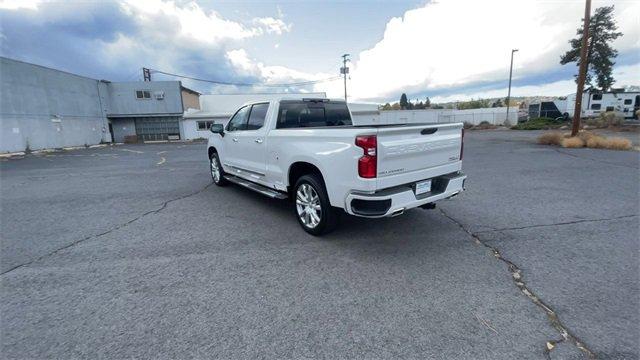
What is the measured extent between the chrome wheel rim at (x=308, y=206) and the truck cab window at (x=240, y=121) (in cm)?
231

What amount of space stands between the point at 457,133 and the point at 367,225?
1907 millimetres

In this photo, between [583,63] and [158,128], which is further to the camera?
[158,128]

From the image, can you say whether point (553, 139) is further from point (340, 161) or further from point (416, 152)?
point (340, 161)

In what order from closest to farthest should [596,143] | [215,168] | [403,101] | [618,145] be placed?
[215,168], [618,145], [596,143], [403,101]

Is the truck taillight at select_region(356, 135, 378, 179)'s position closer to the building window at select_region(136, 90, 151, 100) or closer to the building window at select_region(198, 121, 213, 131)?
the building window at select_region(198, 121, 213, 131)

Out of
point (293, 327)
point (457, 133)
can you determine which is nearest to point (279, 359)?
point (293, 327)

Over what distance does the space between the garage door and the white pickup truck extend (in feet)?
100

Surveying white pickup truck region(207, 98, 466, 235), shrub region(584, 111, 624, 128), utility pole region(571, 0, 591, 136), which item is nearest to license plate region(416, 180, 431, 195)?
white pickup truck region(207, 98, 466, 235)

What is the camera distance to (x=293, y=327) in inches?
94.7

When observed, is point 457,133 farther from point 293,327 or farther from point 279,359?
point 279,359

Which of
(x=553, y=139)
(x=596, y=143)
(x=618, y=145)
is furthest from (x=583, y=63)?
(x=618, y=145)

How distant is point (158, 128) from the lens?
3206cm

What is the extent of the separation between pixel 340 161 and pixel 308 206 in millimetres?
1048

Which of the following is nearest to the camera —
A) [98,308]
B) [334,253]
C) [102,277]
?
[98,308]
